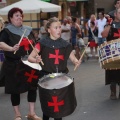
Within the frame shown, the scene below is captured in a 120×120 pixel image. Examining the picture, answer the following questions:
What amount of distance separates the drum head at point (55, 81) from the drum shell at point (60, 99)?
4 cm

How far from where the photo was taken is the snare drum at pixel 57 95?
396cm

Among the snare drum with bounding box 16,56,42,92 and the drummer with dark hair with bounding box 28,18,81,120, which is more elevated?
the drummer with dark hair with bounding box 28,18,81,120

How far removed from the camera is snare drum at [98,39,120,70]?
5.53 meters

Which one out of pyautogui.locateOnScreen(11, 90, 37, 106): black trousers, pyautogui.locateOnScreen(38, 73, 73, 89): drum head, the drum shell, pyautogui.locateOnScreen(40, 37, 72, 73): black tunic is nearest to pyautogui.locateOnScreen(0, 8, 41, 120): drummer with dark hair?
pyautogui.locateOnScreen(11, 90, 37, 106): black trousers

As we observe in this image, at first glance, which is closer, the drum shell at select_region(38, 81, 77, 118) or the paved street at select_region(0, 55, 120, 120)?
the drum shell at select_region(38, 81, 77, 118)

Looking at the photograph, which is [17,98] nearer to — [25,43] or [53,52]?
[25,43]

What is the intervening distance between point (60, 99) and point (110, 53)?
185cm

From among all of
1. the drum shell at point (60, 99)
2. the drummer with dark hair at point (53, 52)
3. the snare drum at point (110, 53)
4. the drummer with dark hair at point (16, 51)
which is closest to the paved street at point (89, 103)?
the drummer with dark hair at point (16, 51)

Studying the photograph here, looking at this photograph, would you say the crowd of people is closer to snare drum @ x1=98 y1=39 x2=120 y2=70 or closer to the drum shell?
the drum shell

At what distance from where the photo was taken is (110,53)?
5602 mm

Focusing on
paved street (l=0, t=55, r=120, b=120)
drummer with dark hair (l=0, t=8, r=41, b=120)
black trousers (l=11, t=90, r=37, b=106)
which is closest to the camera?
drummer with dark hair (l=0, t=8, r=41, b=120)

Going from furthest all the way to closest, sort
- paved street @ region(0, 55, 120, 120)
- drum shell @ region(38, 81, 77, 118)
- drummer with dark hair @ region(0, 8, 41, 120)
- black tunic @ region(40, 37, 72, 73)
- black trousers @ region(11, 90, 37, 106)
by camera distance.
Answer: paved street @ region(0, 55, 120, 120)
black trousers @ region(11, 90, 37, 106)
drummer with dark hair @ region(0, 8, 41, 120)
black tunic @ region(40, 37, 72, 73)
drum shell @ region(38, 81, 77, 118)

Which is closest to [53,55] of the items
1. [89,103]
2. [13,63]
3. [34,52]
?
[34,52]

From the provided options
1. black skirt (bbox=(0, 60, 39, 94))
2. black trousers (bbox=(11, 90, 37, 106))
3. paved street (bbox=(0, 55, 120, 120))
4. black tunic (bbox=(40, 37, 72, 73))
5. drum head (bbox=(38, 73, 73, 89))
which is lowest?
paved street (bbox=(0, 55, 120, 120))
